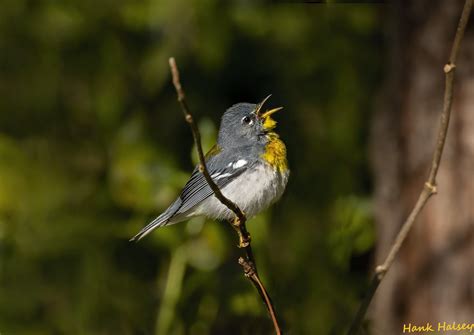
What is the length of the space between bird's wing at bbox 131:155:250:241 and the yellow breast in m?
0.09

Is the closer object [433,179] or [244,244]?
[433,179]

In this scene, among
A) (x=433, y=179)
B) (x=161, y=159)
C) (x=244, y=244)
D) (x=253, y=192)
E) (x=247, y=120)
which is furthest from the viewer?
(x=161, y=159)

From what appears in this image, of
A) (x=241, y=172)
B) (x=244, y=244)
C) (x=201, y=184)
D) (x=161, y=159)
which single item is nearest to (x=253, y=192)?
(x=241, y=172)

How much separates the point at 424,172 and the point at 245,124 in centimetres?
163

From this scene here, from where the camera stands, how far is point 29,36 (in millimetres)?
5250

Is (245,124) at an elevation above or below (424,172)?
below

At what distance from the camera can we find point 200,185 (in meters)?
3.40

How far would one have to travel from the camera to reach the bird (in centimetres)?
321

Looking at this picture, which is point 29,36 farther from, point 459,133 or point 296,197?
point 459,133

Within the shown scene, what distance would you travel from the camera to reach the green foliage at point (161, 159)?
3.90 meters

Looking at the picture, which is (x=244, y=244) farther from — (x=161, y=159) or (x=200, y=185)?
(x=161, y=159)

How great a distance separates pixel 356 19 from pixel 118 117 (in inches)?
61.0

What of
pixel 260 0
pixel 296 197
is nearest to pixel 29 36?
pixel 260 0

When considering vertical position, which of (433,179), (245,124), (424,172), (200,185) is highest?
(424,172)
